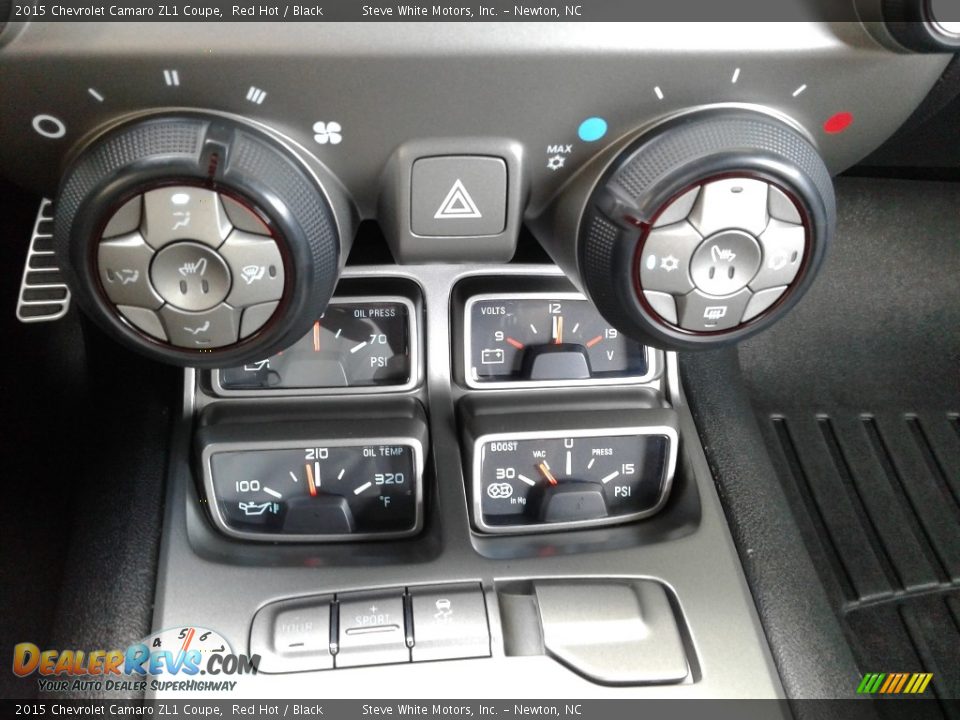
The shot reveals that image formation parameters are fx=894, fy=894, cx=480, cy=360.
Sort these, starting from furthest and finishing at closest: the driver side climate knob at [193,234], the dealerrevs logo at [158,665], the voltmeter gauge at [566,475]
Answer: the voltmeter gauge at [566,475], the dealerrevs logo at [158,665], the driver side climate knob at [193,234]

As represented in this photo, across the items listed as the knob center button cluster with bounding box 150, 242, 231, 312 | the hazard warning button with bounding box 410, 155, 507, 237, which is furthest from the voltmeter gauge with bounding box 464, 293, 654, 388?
the knob center button cluster with bounding box 150, 242, 231, 312

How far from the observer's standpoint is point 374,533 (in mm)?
818

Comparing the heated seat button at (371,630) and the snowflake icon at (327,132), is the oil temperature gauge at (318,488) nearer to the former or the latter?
the heated seat button at (371,630)

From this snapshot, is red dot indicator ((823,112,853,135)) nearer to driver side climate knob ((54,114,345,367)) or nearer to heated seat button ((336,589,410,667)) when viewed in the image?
driver side climate knob ((54,114,345,367))

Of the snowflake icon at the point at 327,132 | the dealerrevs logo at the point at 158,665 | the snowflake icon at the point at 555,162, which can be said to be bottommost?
the dealerrevs logo at the point at 158,665

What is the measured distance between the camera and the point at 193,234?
58 centimetres

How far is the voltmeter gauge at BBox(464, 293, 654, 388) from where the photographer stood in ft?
2.73

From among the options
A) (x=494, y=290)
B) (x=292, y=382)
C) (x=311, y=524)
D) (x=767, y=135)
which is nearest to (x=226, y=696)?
(x=311, y=524)

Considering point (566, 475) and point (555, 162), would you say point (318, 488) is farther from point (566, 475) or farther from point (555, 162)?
point (555, 162)

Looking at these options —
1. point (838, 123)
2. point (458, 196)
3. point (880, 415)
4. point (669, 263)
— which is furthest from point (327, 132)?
point (880, 415)

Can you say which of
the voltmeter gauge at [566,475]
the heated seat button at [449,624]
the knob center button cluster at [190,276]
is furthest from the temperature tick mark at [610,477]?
the knob center button cluster at [190,276]

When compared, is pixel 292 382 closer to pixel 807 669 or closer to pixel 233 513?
pixel 233 513

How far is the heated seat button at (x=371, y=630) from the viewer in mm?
Answer: 715

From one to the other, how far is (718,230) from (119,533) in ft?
1.84
